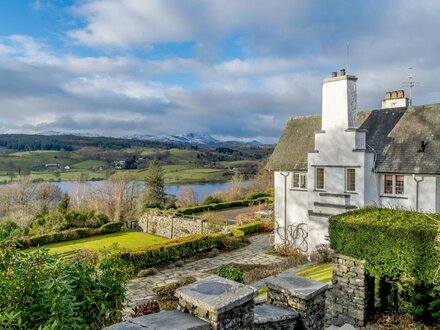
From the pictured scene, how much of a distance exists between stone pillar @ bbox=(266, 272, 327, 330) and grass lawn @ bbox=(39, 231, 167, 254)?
2033 cm

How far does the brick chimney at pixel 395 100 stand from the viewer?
18.1 meters

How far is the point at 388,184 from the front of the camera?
15.1 m

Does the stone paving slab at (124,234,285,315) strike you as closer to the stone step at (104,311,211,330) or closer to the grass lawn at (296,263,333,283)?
the grass lawn at (296,263,333,283)

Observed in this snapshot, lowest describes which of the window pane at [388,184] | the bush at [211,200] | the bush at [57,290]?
the bush at [211,200]

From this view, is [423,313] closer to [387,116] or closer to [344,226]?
[344,226]

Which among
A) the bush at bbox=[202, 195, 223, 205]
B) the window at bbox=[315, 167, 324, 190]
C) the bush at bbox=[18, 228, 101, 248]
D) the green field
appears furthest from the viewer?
the green field

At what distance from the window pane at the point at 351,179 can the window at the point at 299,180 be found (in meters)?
2.62

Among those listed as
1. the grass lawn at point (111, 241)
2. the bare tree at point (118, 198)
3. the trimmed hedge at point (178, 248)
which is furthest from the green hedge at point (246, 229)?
the bare tree at point (118, 198)

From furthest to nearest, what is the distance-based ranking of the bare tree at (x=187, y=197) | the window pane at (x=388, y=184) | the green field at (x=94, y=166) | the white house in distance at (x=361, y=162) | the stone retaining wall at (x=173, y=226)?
the green field at (x=94, y=166) → the bare tree at (x=187, y=197) → the stone retaining wall at (x=173, y=226) → the window pane at (x=388, y=184) → the white house in distance at (x=361, y=162)

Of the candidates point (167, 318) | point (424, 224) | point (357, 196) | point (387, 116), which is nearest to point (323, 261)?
point (357, 196)

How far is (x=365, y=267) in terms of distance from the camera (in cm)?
849

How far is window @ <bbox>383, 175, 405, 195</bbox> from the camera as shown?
14.7 m

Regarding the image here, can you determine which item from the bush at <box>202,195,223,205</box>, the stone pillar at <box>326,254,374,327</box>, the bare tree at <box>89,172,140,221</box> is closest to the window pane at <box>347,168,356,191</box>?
the stone pillar at <box>326,254,374,327</box>

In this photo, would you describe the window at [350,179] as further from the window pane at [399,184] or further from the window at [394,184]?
the window pane at [399,184]
